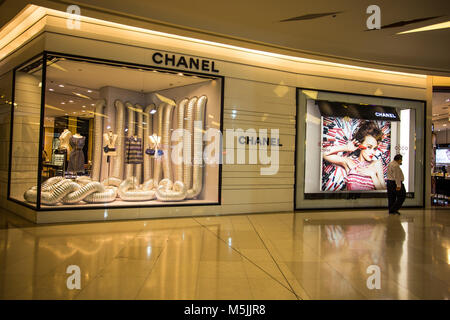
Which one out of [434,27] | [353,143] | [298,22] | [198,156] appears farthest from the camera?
[353,143]

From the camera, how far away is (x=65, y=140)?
5.80m

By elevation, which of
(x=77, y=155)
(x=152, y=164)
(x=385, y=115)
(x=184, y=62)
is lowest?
(x=152, y=164)

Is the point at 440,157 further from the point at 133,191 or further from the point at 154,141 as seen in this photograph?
the point at 133,191

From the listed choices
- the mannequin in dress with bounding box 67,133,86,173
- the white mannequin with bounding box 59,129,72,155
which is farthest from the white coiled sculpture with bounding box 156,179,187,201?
the white mannequin with bounding box 59,129,72,155

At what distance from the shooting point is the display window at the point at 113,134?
18.2ft

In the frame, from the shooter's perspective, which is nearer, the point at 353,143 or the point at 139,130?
the point at 139,130

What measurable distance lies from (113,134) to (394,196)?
6550 mm

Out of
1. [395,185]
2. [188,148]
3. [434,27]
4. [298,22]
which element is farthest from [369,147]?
[188,148]

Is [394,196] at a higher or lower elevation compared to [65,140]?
lower

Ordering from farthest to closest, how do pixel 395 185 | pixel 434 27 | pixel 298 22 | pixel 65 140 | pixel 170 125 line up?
pixel 395 185
pixel 170 125
pixel 65 140
pixel 434 27
pixel 298 22

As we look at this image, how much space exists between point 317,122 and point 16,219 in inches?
264

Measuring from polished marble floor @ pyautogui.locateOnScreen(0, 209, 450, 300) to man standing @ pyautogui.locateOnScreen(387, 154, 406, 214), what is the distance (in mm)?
1349

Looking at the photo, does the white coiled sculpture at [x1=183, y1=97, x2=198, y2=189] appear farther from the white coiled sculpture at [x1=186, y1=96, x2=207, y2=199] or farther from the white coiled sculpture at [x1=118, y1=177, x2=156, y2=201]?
the white coiled sculpture at [x1=118, y1=177, x2=156, y2=201]

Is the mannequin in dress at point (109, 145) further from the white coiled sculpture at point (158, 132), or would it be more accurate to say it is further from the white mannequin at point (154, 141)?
the white coiled sculpture at point (158, 132)
